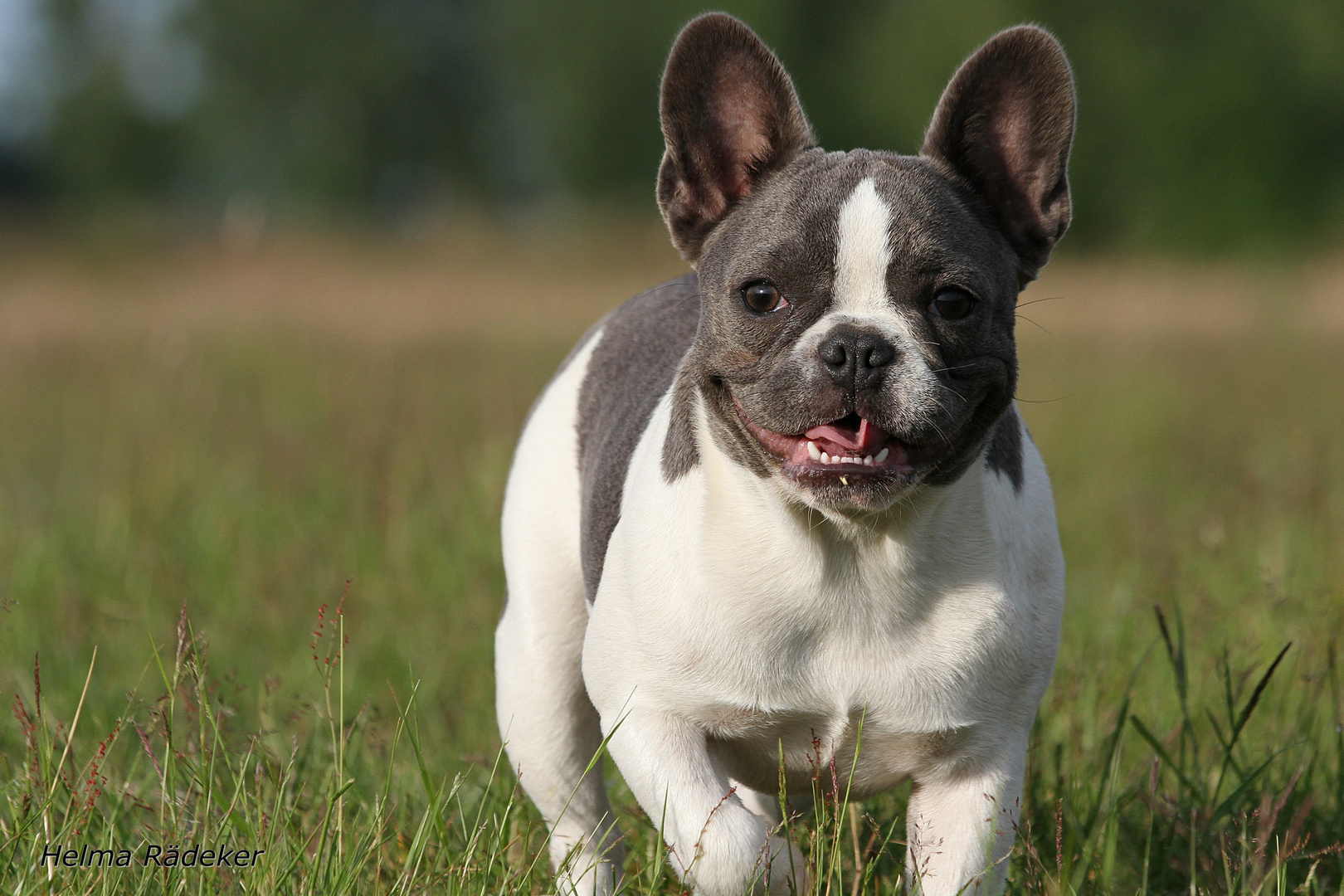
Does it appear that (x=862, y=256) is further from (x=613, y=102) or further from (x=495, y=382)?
(x=613, y=102)

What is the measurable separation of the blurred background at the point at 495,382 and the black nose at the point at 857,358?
1.48 m

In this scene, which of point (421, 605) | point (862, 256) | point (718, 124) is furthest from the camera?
point (421, 605)

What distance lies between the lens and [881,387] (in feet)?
8.38

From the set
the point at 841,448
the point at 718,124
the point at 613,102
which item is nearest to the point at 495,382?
the point at 718,124

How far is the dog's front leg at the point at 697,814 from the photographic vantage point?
2604 mm

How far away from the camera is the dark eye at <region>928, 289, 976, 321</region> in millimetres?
2701

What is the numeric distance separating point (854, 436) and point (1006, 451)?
0.48m

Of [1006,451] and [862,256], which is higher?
[862,256]

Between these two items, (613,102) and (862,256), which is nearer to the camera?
(862,256)

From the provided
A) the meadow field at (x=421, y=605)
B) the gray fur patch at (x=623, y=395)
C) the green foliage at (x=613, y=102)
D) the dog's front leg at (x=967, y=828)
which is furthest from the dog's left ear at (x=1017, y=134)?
the green foliage at (x=613, y=102)

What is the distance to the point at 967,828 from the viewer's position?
277 cm

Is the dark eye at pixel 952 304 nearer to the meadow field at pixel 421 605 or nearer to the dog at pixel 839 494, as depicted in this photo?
the dog at pixel 839 494

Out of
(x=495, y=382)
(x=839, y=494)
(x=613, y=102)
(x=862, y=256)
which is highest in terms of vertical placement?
(x=862, y=256)

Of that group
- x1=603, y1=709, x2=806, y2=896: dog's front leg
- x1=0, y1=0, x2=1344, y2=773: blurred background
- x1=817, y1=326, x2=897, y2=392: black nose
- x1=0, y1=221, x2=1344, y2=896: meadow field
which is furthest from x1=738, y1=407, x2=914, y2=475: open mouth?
x1=0, y1=0, x2=1344, y2=773: blurred background
